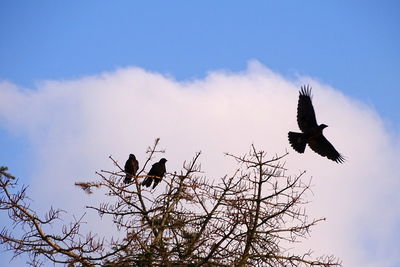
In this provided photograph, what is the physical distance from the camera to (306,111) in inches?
399

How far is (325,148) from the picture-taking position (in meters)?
10.5

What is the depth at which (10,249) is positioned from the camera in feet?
15.0

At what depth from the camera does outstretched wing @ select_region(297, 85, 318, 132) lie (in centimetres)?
1012

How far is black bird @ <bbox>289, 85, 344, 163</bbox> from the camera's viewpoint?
1014 cm

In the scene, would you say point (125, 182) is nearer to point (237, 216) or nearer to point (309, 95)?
point (237, 216)

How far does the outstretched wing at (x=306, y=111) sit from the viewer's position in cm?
1012

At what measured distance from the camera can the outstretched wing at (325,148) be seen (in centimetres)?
1041

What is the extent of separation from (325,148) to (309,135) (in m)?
0.53

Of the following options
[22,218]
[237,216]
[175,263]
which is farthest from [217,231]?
[22,218]

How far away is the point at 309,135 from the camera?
10.2 metres

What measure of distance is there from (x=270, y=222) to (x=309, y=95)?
218 inches

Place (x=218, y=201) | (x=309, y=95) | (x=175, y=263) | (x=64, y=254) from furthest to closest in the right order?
(x=309, y=95), (x=218, y=201), (x=64, y=254), (x=175, y=263)

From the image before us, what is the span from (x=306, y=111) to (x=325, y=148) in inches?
35.4

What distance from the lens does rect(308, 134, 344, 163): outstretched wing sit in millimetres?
10414
